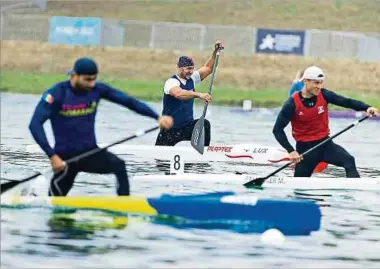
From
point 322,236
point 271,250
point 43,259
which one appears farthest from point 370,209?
point 43,259

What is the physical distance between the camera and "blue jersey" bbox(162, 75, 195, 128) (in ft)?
71.1

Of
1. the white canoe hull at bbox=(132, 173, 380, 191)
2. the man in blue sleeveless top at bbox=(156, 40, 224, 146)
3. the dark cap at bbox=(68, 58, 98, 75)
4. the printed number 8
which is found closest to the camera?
the dark cap at bbox=(68, 58, 98, 75)

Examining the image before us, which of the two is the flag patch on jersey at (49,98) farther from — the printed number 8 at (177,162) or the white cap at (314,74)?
the printed number 8 at (177,162)

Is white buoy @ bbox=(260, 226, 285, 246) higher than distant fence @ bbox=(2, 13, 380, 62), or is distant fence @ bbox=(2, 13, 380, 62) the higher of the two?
distant fence @ bbox=(2, 13, 380, 62)

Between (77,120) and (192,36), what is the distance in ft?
136

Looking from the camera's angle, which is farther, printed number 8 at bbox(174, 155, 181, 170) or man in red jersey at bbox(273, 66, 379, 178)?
printed number 8 at bbox(174, 155, 181, 170)

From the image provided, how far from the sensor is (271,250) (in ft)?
45.1

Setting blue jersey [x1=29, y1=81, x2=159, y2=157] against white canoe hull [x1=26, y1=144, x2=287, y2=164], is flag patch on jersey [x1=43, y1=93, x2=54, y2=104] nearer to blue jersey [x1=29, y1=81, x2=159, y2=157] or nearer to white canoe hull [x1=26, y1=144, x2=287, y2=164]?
blue jersey [x1=29, y1=81, x2=159, y2=157]

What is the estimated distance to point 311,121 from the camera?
18.3 metres

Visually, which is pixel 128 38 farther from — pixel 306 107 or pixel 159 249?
pixel 159 249

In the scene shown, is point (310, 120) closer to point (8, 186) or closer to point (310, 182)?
point (310, 182)

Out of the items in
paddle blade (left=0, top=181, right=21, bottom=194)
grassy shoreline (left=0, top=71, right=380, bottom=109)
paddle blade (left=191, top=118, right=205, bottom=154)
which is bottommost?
grassy shoreline (left=0, top=71, right=380, bottom=109)

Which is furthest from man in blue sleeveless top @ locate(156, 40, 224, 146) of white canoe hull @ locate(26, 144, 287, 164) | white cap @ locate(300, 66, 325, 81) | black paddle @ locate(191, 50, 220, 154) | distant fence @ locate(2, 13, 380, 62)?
distant fence @ locate(2, 13, 380, 62)

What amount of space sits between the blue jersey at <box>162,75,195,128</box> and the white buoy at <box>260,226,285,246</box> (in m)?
7.54
